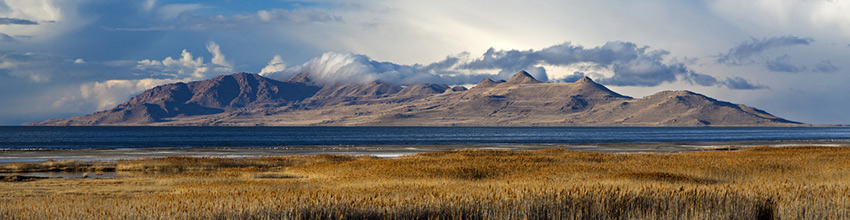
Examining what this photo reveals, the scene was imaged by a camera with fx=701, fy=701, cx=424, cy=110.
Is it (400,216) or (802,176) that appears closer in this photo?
(400,216)

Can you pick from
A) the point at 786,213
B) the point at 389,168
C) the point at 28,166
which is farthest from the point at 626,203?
the point at 28,166

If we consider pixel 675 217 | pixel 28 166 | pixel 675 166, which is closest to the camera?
pixel 675 217

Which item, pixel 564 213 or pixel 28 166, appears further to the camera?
pixel 28 166

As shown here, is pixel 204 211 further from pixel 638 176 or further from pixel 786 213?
pixel 638 176

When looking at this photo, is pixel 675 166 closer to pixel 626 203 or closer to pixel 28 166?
pixel 626 203

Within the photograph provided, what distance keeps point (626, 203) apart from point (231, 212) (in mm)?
10199

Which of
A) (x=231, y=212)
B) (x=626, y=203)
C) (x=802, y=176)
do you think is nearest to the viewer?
(x=231, y=212)

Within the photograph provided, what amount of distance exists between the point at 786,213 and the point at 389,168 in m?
26.5

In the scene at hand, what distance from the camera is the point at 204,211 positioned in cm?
1597

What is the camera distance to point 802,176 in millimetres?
33844

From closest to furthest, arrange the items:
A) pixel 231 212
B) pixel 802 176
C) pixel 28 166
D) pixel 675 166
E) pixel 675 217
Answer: pixel 231 212 < pixel 675 217 < pixel 802 176 < pixel 675 166 < pixel 28 166

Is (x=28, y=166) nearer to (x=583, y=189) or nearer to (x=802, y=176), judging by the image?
(x=583, y=189)

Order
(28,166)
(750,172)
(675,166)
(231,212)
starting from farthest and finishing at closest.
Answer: (28,166), (675,166), (750,172), (231,212)

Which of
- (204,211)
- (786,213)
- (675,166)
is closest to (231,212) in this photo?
(204,211)
